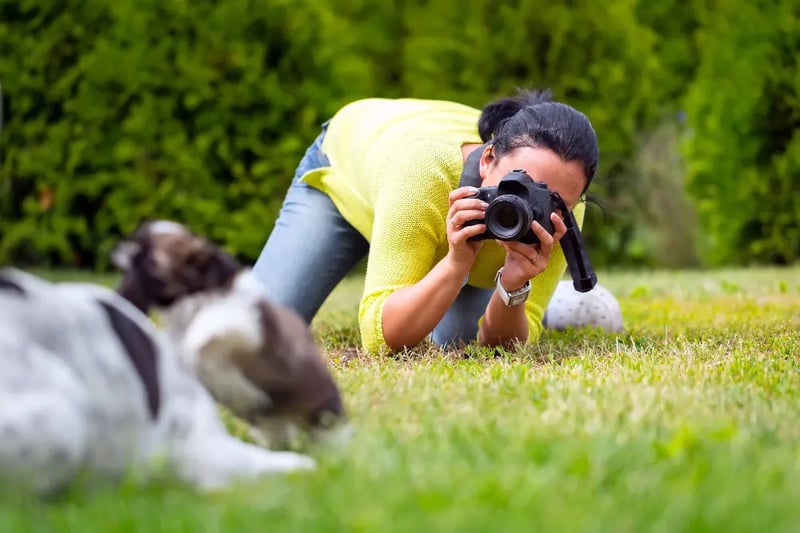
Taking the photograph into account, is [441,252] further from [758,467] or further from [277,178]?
[277,178]

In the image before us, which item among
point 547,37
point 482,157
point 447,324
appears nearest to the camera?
point 482,157

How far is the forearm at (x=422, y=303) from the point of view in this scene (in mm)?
2951

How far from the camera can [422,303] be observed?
2.98 m

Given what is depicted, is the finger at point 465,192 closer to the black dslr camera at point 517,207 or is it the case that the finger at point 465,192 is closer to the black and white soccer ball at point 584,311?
the black dslr camera at point 517,207

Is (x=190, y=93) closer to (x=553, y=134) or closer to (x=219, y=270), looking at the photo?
(x=553, y=134)

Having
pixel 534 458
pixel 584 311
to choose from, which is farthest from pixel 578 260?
pixel 534 458

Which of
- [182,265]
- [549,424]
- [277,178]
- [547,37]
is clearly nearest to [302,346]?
[182,265]

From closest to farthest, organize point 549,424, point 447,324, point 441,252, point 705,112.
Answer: point 549,424 → point 441,252 → point 447,324 → point 705,112

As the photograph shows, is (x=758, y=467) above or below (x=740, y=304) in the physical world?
above

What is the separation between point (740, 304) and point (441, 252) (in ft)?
7.38

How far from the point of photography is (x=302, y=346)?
183 centimetres

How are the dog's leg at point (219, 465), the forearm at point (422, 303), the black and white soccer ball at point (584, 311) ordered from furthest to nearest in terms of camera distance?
1. the black and white soccer ball at point (584, 311)
2. the forearm at point (422, 303)
3. the dog's leg at point (219, 465)

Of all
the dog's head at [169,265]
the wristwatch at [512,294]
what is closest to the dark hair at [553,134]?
the wristwatch at [512,294]

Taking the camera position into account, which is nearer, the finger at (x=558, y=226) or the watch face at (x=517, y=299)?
the finger at (x=558, y=226)
